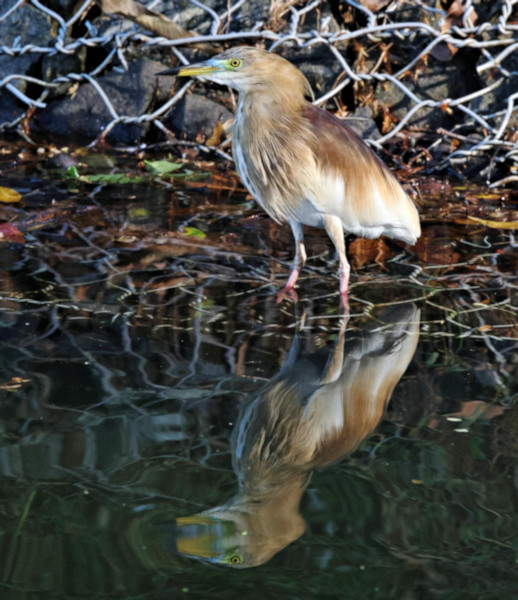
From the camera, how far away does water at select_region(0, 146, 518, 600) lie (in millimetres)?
1759

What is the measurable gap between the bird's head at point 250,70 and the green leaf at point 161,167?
1.69 m

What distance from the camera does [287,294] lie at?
3.24 m

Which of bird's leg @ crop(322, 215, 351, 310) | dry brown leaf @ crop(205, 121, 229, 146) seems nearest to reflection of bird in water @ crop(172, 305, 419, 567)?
bird's leg @ crop(322, 215, 351, 310)

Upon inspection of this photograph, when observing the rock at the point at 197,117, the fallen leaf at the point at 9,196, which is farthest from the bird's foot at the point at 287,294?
the rock at the point at 197,117

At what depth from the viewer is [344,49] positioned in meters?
5.37

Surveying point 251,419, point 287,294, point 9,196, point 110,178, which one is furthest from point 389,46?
point 251,419

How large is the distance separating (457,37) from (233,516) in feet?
12.8

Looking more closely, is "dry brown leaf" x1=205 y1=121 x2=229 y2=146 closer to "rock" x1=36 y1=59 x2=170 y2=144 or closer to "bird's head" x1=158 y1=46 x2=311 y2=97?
"rock" x1=36 y1=59 x2=170 y2=144

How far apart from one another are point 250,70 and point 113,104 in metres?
2.55

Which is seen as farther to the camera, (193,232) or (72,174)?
(72,174)

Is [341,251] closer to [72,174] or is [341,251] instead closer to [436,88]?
[72,174]

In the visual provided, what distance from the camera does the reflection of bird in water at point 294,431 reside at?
1.84 metres

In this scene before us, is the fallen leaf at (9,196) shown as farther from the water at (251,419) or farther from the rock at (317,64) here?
the rock at (317,64)

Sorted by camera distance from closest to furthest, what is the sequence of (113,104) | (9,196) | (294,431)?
(294,431), (9,196), (113,104)
